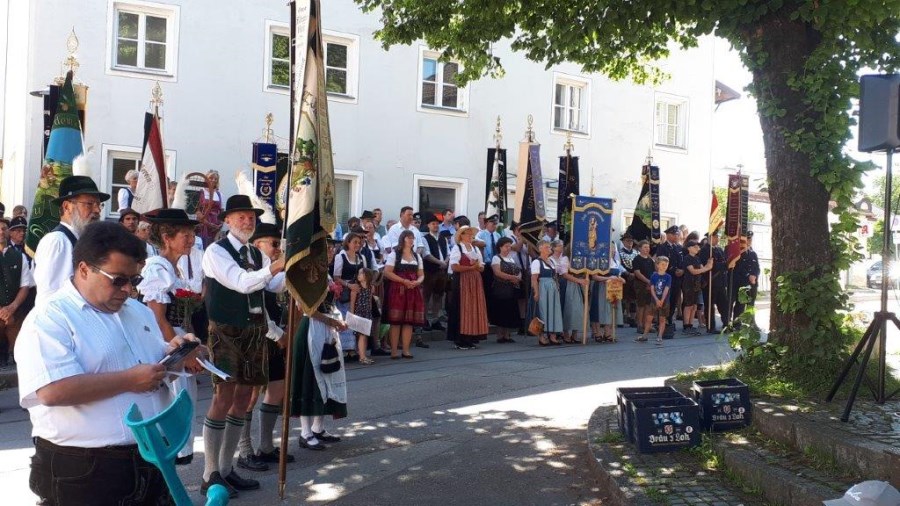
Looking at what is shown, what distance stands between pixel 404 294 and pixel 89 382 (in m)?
10.6

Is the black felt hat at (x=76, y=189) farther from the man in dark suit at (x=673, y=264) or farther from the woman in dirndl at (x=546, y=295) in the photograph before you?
the man in dark suit at (x=673, y=264)

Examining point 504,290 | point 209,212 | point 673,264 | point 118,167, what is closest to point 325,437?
point 209,212

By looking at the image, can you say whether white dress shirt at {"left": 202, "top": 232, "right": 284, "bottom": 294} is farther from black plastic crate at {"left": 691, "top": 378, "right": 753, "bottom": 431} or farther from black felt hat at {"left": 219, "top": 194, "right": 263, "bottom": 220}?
black plastic crate at {"left": 691, "top": 378, "right": 753, "bottom": 431}

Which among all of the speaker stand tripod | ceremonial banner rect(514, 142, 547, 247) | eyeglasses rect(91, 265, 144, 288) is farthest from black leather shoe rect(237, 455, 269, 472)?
ceremonial banner rect(514, 142, 547, 247)

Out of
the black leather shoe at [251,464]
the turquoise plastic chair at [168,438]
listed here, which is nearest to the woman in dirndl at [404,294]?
the black leather shoe at [251,464]

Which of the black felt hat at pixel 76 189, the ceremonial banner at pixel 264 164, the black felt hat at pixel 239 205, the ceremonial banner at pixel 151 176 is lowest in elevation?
the black felt hat at pixel 239 205

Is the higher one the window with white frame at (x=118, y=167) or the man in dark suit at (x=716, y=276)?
the window with white frame at (x=118, y=167)

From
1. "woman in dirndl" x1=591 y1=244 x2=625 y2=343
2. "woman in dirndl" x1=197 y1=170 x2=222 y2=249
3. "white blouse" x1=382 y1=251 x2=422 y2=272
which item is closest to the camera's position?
"white blouse" x1=382 y1=251 x2=422 y2=272

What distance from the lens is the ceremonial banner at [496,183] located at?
18.2 metres

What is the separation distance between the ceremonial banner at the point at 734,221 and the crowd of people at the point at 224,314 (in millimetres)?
2861

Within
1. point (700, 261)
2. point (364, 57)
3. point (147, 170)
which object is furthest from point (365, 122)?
point (147, 170)

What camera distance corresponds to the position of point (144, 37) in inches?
704

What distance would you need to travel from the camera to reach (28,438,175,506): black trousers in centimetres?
331

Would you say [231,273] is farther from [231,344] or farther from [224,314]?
[231,344]
